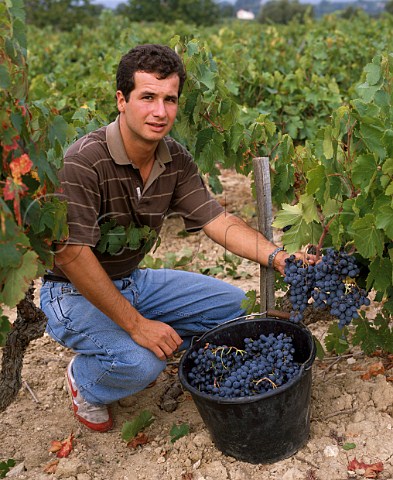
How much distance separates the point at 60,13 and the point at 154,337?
1483 inches

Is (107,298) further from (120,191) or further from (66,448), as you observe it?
(66,448)

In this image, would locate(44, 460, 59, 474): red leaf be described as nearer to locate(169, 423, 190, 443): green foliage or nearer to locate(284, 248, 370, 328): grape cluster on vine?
locate(169, 423, 190, 443): green foliage

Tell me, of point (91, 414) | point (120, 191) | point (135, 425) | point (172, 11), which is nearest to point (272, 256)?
point (120, 191)

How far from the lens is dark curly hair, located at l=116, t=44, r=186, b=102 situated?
2.87 m

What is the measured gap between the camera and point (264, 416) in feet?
8.47

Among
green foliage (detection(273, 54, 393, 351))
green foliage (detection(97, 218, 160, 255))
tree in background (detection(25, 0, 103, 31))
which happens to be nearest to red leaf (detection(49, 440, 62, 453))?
green foliage (detection(97, 218, 160, 255))

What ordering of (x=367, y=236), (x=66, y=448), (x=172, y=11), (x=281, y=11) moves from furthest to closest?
1. (x=281, y=11)
2. (x=172, y=11)
3. (x=66, y=448)
4. (x=367, y=236)

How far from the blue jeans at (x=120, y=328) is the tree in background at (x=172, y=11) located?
34827mm

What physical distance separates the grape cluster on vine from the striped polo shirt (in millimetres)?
739

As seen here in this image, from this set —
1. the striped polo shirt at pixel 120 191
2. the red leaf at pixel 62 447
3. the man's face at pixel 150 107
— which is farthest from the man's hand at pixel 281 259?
the red leaf at pixel 62 447

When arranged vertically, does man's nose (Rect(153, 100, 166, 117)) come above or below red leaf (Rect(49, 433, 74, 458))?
above

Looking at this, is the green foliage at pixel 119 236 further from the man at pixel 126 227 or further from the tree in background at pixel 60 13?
the tree in background at pixel 60 13

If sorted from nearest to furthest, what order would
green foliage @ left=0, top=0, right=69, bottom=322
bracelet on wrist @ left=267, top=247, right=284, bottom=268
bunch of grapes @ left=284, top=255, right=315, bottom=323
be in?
green foliage @ left=0, top=0, right=69, bottom=322
bunch of grapes @ left=284, top=255, right=315, bottom=323
bracelet on wrist @ left=267, top=247, right=284, bottom=268

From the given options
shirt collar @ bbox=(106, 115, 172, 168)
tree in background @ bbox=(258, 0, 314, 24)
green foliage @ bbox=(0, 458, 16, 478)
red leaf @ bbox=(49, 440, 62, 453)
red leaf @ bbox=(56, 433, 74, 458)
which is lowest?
tree in background @ bbox=(258, 0, 314, 24)
